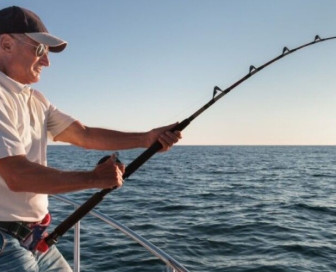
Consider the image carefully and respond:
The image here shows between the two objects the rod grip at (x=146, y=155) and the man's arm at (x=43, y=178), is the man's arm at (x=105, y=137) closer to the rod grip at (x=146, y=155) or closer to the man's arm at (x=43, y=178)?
the rod grip at (x=146, y=155)

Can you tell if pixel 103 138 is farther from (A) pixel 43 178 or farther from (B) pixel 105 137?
(A) pixel 43 178

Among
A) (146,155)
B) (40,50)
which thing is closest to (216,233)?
(146,155)

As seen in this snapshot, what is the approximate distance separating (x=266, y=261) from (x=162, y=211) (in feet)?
21.8

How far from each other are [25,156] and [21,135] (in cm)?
20

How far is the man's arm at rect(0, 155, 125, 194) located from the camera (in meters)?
1.86

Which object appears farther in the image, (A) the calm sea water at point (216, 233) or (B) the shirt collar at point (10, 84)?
(A) the calm sea water at point (216, 233)

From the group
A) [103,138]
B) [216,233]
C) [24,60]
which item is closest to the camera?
[24,60]

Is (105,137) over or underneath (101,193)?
over

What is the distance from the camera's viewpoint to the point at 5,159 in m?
1.85

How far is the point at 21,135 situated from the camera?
208 centimetres

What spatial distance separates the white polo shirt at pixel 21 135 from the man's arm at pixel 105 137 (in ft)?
1.00

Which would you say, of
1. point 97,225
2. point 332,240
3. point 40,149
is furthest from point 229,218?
point 40,149

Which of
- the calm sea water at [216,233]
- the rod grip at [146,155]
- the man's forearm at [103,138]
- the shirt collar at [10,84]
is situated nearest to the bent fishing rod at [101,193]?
the rod grip at [146,155]

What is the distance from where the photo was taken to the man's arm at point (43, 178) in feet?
6.12
